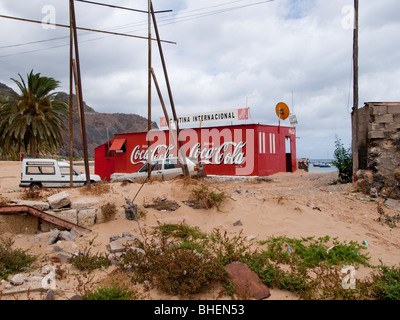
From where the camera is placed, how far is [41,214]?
671 cm

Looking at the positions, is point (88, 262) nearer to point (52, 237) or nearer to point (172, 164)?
point (52, 237)

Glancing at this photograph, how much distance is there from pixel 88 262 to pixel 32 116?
25.6 metres

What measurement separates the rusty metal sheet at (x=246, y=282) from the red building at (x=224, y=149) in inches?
594

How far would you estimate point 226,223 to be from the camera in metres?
7.60

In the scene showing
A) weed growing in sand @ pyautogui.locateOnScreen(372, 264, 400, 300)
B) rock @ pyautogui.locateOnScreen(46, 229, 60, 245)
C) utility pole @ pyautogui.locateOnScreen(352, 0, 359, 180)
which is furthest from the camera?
utility pole @ pyautogui.locateOnScreen(352, 0, 359, 180)

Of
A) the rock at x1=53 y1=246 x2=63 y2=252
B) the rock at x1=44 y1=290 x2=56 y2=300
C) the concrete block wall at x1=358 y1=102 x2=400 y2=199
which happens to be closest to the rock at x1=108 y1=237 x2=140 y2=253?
the rock at x1=53 y1=246 x2=63 y2=252

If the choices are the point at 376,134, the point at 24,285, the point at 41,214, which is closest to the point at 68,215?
the point at 41,214

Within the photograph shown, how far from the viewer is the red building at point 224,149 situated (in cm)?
1995

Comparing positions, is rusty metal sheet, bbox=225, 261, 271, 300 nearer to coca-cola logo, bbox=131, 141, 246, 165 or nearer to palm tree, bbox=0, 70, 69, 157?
coca-cola logo, bbox=131, 141, 246, 165

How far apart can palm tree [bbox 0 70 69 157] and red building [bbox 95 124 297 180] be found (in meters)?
6.04

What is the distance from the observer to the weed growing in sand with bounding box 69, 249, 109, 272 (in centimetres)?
497

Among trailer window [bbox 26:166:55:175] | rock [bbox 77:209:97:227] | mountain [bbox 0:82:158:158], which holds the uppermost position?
mountain [bbox 0:82:158:158]

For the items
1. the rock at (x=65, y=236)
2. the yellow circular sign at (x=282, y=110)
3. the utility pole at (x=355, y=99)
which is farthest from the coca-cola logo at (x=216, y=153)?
the rock at (x=65, y=236)

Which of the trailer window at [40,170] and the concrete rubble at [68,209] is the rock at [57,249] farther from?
the trailer window at [40,170]
